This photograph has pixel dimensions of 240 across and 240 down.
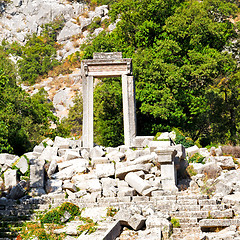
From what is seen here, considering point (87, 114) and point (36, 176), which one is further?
point (87, 114)

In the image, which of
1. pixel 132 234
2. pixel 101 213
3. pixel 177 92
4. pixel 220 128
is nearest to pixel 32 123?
pixel 177 92

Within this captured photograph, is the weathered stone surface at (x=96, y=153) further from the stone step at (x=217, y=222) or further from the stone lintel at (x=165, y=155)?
the stone step at (x=217, y=222)

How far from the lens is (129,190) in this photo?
1373 cm

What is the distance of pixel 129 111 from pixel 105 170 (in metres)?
5.37

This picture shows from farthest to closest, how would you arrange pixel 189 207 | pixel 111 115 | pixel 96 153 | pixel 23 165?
pixel 111 115
pixel 96 153
pixel 23 165
pixel 189 207

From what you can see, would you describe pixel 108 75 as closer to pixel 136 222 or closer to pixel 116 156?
pixel 116 156

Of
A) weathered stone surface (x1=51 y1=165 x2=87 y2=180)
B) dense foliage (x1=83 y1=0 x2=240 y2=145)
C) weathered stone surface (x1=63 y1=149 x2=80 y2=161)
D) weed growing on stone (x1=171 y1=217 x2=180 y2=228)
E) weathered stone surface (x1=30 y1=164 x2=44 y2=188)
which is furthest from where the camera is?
dense foliage (x1=83 y1=0 x2=240 y2=145)

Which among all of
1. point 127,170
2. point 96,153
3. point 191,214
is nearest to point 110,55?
point 96,153

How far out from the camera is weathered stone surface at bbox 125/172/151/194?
1387 centimetres

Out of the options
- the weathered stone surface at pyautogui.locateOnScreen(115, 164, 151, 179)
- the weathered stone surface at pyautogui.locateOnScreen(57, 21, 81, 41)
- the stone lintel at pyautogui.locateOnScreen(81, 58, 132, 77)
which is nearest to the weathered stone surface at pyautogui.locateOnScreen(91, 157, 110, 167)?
the weathered stone surface at pyautogui.locateOnScreen(115, 164, 151, 179)

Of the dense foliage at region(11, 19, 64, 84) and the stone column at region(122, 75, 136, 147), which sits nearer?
the stone column at region(122, 75, 136, 147)

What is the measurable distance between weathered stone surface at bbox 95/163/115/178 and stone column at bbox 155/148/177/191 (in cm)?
201

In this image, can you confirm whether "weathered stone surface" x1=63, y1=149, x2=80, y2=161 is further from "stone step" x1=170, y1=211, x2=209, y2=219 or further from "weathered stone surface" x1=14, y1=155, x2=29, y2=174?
"stone step" x1=170, y1=211, x2=209, y2=219

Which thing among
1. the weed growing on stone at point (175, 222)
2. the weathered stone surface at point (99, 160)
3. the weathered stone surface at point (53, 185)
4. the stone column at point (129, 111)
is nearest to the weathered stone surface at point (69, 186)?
the weathered stone surface at point (53, 185)
